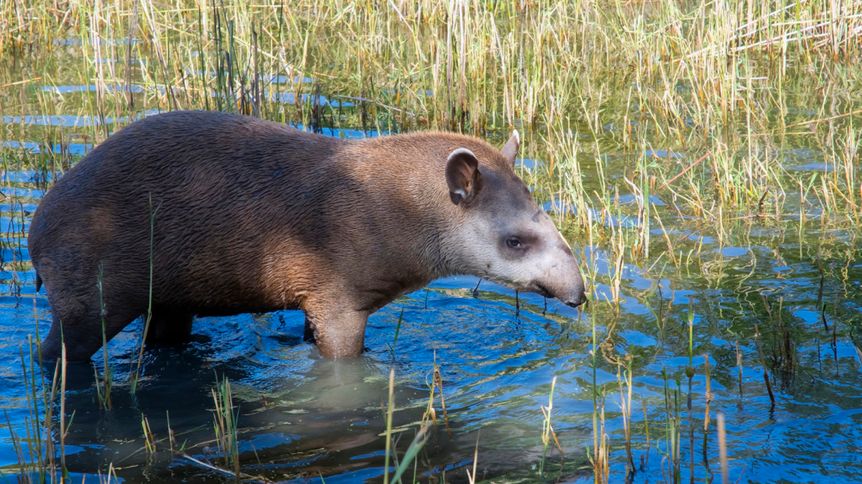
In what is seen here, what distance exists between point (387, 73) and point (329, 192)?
691 cm

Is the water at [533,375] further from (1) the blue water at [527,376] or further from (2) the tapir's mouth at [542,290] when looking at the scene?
(2) the tapir's mouth at [542,290]

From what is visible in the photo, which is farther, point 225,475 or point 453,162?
point 453,162

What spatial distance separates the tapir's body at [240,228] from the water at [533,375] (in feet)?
1.63

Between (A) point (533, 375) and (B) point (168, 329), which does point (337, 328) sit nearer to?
(A) point (533, 375)

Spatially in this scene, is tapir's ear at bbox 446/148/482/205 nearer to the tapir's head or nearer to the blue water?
the tapir's head

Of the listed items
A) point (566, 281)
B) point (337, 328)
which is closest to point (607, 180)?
point (566, 281)

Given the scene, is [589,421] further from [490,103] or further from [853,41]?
[853,41]

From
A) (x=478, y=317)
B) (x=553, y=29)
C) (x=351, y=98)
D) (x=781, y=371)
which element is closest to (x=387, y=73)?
(x=351, y=98)

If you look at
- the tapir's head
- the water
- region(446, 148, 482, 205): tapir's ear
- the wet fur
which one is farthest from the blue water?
region(446, 148, 482, 205): tapir's ear

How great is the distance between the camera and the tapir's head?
668 cm

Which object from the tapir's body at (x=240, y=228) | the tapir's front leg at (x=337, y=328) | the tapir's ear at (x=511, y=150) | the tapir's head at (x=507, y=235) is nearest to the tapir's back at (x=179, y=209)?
the tapir's body at (x=240, y=228)

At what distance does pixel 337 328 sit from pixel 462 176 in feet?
4.26

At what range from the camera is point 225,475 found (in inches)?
207

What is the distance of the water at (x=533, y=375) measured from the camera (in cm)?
545
